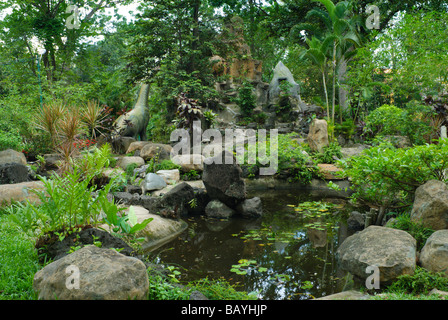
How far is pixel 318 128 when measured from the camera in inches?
448

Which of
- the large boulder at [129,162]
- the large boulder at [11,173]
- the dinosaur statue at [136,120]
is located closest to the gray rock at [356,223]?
the large boulder at [129,162]

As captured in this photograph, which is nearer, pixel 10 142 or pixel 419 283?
pixel 419 283

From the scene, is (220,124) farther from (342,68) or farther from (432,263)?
(432,263)

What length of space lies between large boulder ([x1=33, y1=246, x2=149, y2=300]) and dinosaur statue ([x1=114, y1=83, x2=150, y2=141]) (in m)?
10.2

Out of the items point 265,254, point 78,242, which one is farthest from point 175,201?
point 78,242

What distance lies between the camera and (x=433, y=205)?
12.2 ft

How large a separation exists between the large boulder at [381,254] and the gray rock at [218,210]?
10.1 feet

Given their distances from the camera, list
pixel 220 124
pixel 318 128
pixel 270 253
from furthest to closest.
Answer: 1. pixel 220 124
2. pixel 318 128
3. pixel 270 253

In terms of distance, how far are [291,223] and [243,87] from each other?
11.2 m

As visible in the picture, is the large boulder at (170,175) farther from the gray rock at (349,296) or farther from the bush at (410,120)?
the bush at (410,120)

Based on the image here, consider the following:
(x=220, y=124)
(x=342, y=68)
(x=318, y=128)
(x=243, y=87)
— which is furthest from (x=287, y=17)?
(x=318, y=128)

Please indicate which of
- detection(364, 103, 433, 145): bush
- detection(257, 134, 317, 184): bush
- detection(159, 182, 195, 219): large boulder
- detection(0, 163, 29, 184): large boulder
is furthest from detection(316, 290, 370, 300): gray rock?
detection(364, 103, 433, 145): bush

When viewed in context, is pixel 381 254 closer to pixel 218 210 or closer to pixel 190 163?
pixel 218 210

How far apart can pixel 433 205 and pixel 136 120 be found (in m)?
11.1
